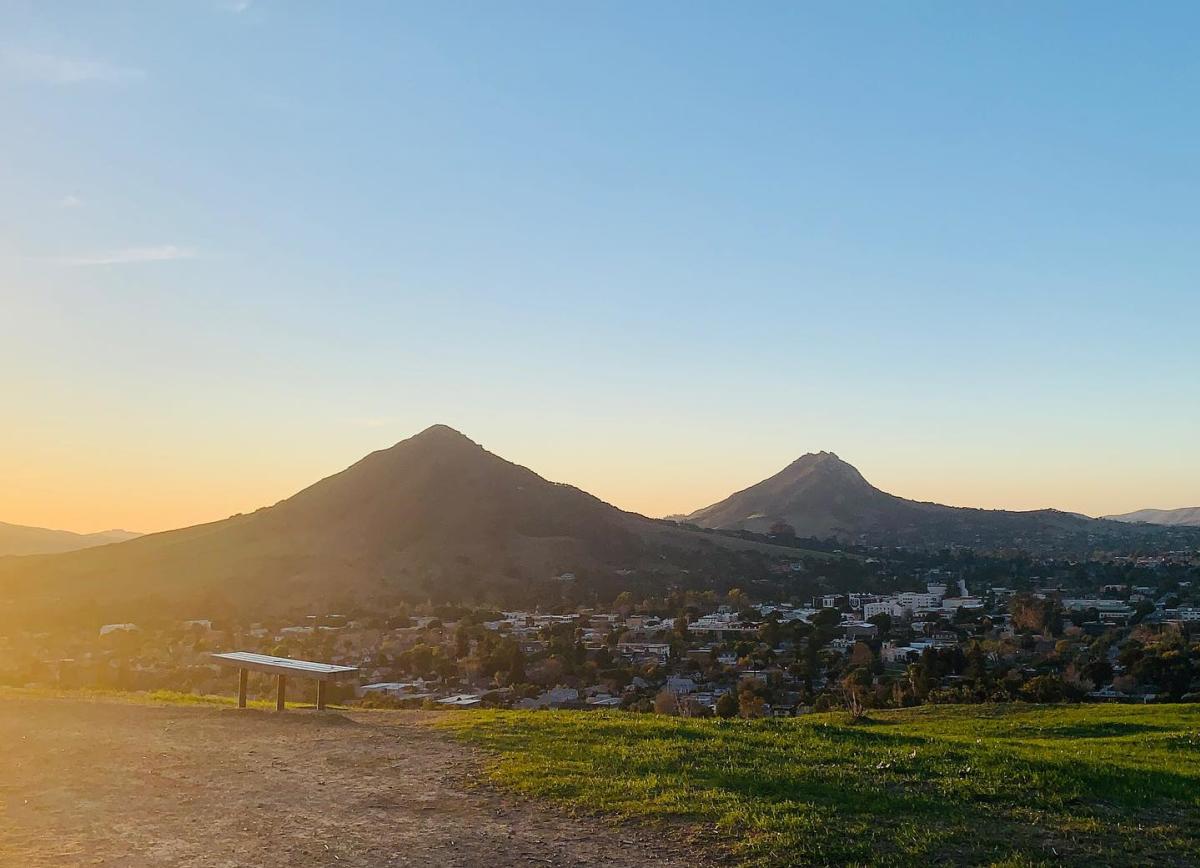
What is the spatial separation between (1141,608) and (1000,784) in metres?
54.5

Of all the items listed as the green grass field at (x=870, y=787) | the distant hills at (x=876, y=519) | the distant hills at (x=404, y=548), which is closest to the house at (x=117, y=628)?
the distant hills at (x=404, y=548)

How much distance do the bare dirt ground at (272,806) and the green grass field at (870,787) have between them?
67cm

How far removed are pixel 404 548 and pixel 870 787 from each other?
71835mm

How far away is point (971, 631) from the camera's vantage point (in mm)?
49312

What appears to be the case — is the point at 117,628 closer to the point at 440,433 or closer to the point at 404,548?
the point at 404,548

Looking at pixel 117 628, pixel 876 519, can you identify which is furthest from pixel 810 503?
pixel 117 628

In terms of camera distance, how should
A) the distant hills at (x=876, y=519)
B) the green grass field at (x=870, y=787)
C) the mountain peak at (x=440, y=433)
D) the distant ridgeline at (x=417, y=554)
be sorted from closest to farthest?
the green grass field at (x=870, y=787)
the distant ridgeline at (x=417, y=554)
the mountain peak at (x=440, y=433)
the distant hills at (x=876, y=519)

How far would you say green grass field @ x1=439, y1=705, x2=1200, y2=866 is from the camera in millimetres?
7262

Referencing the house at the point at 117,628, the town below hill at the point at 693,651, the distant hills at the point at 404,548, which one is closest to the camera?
the town below hill at the point at 693,651

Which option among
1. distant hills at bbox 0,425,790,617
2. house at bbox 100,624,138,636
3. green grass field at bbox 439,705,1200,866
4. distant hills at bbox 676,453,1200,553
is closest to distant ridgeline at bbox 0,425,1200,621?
distant hills at bbox 0,425,790,617

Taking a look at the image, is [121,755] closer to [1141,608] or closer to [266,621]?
[266,621]

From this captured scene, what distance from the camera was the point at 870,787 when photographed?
29.5ft

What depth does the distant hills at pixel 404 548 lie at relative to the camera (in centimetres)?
6719

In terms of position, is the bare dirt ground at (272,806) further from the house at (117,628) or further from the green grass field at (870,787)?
the house at (117,628)
